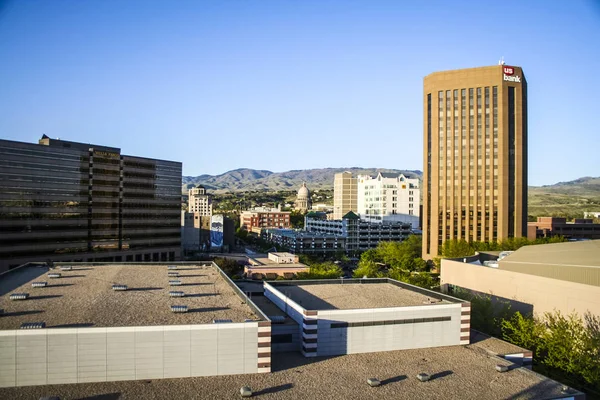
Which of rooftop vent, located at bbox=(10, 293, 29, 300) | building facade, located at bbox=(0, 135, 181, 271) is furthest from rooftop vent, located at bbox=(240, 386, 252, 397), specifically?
building facade, located at bbox=(0, 135, 181, 271)

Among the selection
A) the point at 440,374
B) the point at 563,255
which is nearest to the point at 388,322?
the point at 440,374

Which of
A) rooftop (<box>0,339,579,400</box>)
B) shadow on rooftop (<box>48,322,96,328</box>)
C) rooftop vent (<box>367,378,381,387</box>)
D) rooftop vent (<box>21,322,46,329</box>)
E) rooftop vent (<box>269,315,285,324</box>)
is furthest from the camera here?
rooftop vent (<box>269,315,285,324</box>)

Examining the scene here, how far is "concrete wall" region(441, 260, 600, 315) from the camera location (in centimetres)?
4644

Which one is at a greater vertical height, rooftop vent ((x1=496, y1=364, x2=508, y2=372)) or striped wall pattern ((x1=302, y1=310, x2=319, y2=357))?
striped wall pattern ((x1=302, y1=310, x2=319, y2=357))

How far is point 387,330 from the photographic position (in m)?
37.6

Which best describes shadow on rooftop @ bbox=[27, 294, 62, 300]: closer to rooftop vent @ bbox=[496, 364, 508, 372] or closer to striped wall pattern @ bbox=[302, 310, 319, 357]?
striped wall pattern @ bbox=[302, 310, 319, 357]

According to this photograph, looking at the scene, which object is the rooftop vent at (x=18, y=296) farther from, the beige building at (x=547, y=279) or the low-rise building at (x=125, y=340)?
the beige building at (x=547, y=279)

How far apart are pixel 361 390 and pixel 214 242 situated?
448 feet

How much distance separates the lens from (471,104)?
114000mm

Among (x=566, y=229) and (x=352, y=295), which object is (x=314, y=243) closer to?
(x=566, y=229)

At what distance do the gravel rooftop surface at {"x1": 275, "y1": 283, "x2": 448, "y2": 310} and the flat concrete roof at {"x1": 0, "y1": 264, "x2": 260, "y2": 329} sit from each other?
6060mm

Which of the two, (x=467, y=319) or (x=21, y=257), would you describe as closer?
(x=467, y=319)

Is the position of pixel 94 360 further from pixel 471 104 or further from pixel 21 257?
pixel 471 104

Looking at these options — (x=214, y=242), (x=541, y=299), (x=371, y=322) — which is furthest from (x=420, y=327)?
(x=214, y=242)
